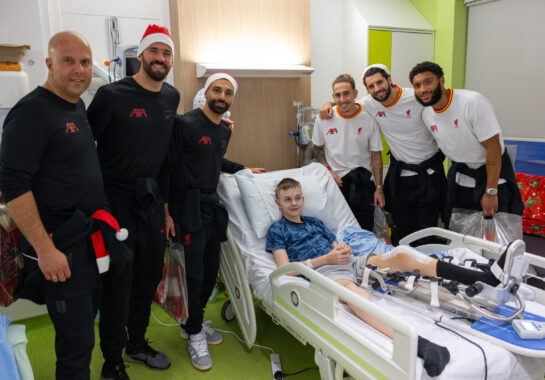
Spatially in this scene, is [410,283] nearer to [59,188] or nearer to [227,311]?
[227,311]

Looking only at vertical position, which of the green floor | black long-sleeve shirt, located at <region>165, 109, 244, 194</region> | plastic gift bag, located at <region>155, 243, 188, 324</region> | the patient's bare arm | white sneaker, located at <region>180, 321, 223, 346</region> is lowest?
the green floor

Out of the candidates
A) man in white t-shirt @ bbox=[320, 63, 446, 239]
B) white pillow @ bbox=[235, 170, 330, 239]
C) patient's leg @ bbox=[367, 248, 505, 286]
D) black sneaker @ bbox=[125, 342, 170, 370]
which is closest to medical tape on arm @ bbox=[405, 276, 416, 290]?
patient's leg @ bbox=[367, 248, 505, 286]

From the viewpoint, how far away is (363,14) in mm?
4234

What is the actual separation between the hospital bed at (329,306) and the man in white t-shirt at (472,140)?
43cm

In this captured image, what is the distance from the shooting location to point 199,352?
2.46 m

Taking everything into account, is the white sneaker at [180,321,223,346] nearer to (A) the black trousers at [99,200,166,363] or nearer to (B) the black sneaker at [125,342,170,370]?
(B) the black sneaker at [125,342,170,370]

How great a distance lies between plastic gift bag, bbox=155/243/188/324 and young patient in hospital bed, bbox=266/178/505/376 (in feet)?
1.73

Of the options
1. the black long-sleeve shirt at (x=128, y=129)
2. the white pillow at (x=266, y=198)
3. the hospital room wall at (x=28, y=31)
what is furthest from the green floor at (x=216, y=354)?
the hospital room wall at (x=28, y=31)

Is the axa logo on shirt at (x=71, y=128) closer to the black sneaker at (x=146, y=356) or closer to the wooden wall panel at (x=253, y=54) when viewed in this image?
the black sneaker at (x=146, y=356)

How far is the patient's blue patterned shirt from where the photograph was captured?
2469 millimetres

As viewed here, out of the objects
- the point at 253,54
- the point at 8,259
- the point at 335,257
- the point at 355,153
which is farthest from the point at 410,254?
the point at 253,54

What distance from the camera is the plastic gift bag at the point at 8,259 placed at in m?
1.72

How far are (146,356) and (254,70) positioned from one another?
88.8 inches

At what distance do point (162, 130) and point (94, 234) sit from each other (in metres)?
0.63
